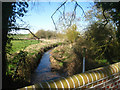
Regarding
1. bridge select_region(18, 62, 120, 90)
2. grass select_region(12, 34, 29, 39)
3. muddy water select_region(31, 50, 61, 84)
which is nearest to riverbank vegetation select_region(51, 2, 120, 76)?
muddy water select_region(31, 50, 61, 84)

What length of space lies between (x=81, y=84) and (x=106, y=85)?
1.64ft

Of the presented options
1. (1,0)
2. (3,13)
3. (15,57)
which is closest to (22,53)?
(15,57)

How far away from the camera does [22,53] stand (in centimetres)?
383

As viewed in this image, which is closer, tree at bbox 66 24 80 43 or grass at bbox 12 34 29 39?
grass at bbox 12 34 29 39

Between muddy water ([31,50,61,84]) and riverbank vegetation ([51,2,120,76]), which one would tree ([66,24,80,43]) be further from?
muddy water ([31,50,61,84])

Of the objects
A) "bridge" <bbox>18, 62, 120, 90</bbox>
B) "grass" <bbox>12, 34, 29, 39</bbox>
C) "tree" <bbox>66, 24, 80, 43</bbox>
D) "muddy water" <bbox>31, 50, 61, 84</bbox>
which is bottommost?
"muddy water" <bbox>31, 50, 61, 84</bbox>

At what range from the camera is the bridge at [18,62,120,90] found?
0.97 m

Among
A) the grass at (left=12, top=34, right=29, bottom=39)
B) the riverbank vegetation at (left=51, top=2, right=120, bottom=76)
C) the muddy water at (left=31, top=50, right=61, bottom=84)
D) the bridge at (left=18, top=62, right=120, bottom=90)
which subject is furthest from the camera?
the riverbank vegetation at (left=51, top=2, right=120, bottom=76)

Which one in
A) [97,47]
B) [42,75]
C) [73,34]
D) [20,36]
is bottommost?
[42,75]

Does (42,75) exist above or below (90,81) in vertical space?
below

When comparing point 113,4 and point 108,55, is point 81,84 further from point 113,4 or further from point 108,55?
point 108,55

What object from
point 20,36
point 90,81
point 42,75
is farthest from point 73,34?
point 90,81

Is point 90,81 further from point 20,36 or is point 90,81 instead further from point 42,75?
point 42,75

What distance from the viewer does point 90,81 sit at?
47.0 inches
